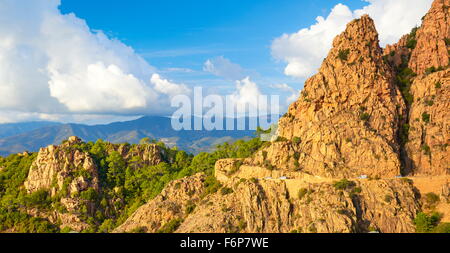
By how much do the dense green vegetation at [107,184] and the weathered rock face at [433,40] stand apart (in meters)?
34.1

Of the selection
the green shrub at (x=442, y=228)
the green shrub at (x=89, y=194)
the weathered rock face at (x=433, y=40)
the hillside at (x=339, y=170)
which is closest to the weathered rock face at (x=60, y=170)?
the green shrub at (x=89, y=194)

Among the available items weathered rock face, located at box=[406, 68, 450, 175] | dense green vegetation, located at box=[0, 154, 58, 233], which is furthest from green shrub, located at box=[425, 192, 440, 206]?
dense green vegetation, located at box=[0, 154, 58, 233]

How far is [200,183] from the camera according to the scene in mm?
73000

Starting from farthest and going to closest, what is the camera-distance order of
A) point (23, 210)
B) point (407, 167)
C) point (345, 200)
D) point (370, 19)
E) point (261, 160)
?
point (23, 210) < point (370, 19) < point (261, 160) < point (407, 167) < point (345, 200)

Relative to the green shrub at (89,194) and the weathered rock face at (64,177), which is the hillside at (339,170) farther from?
the weathered rock face at (64,177)

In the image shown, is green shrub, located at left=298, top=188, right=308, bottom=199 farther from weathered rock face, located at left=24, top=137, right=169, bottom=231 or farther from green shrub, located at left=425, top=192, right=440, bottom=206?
weathered rock face, located at left=24, top=137, right=169, bottom=231

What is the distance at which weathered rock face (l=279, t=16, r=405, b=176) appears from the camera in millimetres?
62094

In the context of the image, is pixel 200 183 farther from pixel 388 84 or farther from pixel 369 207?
pixel 388 84

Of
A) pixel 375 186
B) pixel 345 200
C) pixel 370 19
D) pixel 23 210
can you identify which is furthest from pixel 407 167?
pixel 23 210

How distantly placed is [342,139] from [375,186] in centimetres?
956

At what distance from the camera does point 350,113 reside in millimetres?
67438

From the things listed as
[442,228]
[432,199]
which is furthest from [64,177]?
[442,228]

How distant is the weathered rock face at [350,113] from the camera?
204 feet

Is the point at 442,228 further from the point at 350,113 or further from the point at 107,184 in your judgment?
the point at 107,184
